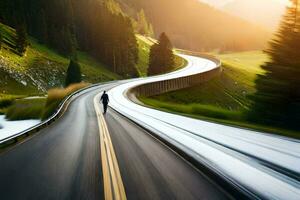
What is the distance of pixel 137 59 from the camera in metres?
127

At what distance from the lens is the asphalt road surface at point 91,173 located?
7.20m

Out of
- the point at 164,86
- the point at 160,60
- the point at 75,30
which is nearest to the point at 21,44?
the point at 160,60

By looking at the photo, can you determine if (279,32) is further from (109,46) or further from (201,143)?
(109,46)

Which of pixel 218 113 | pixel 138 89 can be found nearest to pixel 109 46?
pixel 138 89

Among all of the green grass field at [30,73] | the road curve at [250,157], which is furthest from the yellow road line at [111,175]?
the green grass field at [30,73]

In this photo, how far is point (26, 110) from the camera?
5097cm

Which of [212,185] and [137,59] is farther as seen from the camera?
[137,59]

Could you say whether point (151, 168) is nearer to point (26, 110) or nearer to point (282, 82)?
point (282, 82)

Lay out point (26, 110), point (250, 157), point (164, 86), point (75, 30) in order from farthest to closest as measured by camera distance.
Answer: point (75, 30)
point (164, 86)
point (26, 110)
point (250, 157)

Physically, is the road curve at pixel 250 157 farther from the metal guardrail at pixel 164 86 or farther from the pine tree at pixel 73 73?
the pine tree at pixel 73 73

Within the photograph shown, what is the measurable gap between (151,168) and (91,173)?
55.1 inches

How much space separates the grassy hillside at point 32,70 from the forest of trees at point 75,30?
5.63 metres

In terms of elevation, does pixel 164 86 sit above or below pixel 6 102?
above

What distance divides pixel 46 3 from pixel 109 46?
30194mm
